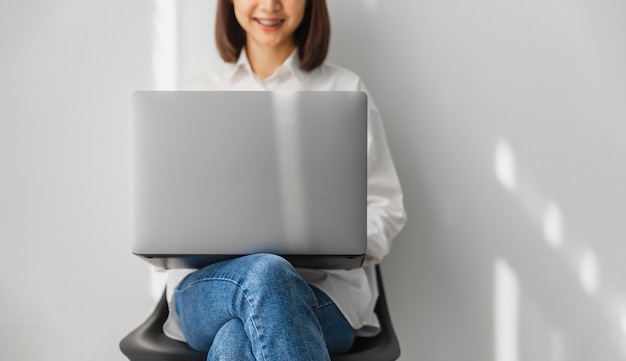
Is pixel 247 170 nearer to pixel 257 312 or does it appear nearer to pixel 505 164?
pixel 257 312

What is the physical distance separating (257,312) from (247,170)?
0.20 m

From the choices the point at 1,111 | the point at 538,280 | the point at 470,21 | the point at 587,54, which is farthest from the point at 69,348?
the point at 587,54

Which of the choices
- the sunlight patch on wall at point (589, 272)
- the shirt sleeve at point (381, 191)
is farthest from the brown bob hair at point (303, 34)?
the sunlight patch on wall at point (589, 272)

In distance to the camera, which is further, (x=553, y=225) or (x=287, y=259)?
(x=553, y=225)

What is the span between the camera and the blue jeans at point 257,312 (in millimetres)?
969

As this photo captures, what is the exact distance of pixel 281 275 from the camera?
3.29 ft

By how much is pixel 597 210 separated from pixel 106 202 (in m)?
1.14

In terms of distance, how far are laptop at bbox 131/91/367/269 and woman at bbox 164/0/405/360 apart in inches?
2.9

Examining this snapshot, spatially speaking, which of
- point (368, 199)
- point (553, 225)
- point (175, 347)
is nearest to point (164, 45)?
point (368, 199)

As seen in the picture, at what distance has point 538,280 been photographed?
1.67 meters

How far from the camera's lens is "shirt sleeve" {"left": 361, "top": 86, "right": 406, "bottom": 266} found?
4.50 ft

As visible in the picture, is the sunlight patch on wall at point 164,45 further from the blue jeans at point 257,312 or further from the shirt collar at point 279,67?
the blue jeans at point 257,312

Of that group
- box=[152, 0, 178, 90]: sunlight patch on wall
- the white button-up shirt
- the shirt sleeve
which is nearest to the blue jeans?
the white button-up shirt

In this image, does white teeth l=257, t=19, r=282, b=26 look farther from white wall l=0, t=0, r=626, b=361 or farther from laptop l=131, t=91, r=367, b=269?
laptop l=131, t=91, r=367, b=269
